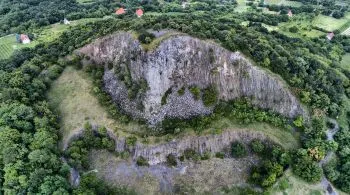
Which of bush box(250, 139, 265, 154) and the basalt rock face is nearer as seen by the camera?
bush box(250, 139, 265, 154)

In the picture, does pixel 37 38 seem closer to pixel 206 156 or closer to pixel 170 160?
pixel 170 160

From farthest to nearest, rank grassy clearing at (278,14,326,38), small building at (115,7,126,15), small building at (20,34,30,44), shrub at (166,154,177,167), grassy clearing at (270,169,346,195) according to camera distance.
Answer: small building at (115,7,126,15) < grassy clearing at (278,14,326,38) < small building at (20,34,30,44) < shrub at (166,154,177,167) < grassy clearing at (270,169,346,195)

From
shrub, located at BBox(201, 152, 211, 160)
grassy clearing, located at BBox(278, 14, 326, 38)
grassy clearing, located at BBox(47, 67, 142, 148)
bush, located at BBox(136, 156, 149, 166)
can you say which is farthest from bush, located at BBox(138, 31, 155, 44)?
grassy clearing, located at BBox(278, 14, 326, 38)

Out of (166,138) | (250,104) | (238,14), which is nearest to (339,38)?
(238,14)

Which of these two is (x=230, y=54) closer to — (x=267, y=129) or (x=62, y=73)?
(x=267, y=129)

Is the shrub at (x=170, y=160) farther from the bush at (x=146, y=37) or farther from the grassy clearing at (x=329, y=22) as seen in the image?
the grassy clearing at (x=329, y=22)

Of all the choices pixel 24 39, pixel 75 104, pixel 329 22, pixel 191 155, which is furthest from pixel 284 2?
pixel 75 104

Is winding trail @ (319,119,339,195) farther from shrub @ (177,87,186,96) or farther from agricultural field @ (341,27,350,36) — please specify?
agricultural field @ (341,27,350,36)
